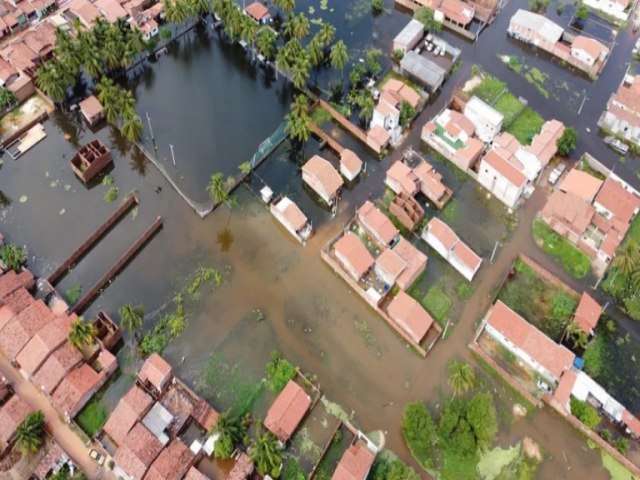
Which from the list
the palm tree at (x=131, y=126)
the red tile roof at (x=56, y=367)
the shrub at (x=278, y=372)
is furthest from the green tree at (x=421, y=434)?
the palm tree at (x=131, y=126)

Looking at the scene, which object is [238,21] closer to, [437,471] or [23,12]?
[23,12]

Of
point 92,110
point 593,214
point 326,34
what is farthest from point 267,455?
point 326,34

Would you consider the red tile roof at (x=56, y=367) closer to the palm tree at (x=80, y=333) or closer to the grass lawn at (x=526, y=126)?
the palm tree at (x=80, y=333)

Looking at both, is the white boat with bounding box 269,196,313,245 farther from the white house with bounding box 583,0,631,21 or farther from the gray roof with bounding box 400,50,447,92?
the white house with bounding box 583,0,631,21

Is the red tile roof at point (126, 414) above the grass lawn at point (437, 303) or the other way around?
the other way around

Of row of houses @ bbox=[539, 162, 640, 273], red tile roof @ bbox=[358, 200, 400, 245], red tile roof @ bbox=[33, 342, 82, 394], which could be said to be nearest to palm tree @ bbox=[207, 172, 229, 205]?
red tile roof @ bbox=[358, 200, 400, 245]

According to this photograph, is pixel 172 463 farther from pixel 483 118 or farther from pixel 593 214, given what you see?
pixel 483 118
